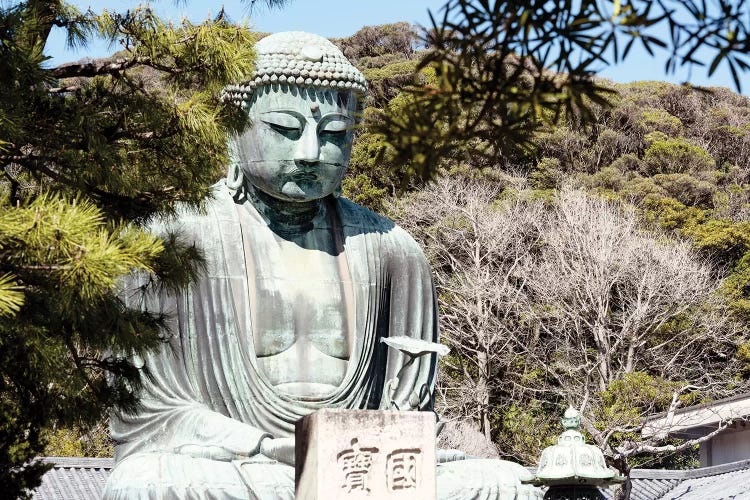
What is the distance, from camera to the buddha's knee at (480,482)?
8.20m

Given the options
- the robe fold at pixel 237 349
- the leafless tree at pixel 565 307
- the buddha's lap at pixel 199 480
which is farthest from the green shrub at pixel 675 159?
the buddha's lap at pixel 199 480

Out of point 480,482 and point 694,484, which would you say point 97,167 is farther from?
point 694,484

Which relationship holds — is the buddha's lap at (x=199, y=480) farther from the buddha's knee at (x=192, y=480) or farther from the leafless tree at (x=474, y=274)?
the leafless tree at (x=474, y=274)

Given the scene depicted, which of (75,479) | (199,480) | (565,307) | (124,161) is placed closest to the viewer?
(124,161)

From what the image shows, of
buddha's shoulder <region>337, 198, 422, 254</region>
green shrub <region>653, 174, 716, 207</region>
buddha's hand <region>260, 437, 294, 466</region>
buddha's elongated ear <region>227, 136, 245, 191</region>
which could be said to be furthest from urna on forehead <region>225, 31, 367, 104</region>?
green shrub <region>653, 174, 716, 207</region>

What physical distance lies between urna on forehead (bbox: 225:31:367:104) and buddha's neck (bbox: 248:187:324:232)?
0.63 meters

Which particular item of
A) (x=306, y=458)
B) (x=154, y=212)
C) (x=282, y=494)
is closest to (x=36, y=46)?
(x=154, y=212)

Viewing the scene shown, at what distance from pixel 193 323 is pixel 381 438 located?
1.92 metres

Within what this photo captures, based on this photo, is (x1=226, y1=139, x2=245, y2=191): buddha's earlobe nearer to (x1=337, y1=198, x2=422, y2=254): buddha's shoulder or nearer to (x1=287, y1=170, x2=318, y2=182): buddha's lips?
(x1=287, y1=170, x2=318, y2=182): buddha's lips

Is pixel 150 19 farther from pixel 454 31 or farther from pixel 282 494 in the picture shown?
pixel 454 31

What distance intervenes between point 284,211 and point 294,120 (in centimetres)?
59

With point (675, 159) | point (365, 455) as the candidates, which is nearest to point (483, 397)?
point (675, 159)

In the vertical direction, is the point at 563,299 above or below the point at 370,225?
above

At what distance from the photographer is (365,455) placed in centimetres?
708
